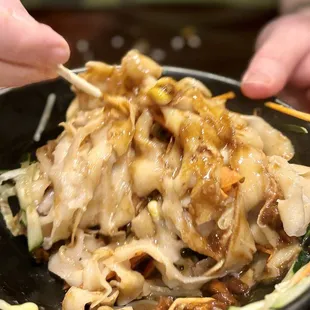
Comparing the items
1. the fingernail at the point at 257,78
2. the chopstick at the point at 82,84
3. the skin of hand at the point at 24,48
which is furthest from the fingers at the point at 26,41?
the fingernail at the point at 257,78

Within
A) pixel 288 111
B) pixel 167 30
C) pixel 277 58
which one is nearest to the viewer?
pixel 288 111

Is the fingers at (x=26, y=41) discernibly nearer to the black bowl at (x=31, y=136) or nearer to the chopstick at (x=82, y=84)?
the chopstick at (x=82, y=84)

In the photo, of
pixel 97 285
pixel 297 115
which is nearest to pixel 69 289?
pixel 97 285

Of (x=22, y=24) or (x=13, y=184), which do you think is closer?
(x=22, y=24)

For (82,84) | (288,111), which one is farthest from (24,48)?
(288,111)

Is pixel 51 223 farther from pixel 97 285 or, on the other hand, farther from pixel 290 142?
pixel 290 142

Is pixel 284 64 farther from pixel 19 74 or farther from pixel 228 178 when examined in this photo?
pixel 19 74

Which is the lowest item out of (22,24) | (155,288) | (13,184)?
(155,288)
